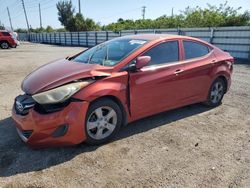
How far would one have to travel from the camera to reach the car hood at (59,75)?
3.37 m

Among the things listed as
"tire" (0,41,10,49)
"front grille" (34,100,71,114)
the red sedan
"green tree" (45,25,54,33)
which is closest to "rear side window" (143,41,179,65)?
the red sedan

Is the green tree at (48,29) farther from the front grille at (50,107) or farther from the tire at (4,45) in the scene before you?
the front grille at (50,107)

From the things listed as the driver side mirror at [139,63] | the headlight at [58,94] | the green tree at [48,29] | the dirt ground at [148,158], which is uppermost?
the green tree at [48,29]

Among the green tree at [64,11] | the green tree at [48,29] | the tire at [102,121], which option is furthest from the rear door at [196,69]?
the green tree at [48,29]

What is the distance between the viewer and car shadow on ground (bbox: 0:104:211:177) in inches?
123

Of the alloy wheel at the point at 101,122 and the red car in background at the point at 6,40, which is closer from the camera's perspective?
the alloy wheel at the point at 101,122

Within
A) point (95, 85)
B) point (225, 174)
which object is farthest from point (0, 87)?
point (225, 174)

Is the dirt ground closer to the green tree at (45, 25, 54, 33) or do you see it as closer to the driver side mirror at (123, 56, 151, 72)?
the driver side mirror at (123, 56, 151, 72)

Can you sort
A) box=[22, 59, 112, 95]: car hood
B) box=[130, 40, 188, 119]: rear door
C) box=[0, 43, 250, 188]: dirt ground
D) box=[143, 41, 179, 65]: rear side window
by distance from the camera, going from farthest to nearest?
box=[143, 41, 179, 65]: rear side window
box=[130, 40, 188, 119]: rear door
box=[22, 59, 112, 95]: car hood
box=[0, 43, 250, 188]: dirt ground

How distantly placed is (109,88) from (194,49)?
7.13 ft

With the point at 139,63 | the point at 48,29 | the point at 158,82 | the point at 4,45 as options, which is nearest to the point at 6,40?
the point at 4,45

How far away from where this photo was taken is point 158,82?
4.05m

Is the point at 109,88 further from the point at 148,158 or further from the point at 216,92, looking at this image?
the point at 216,92

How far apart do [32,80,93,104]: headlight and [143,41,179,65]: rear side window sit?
1.31 meters
